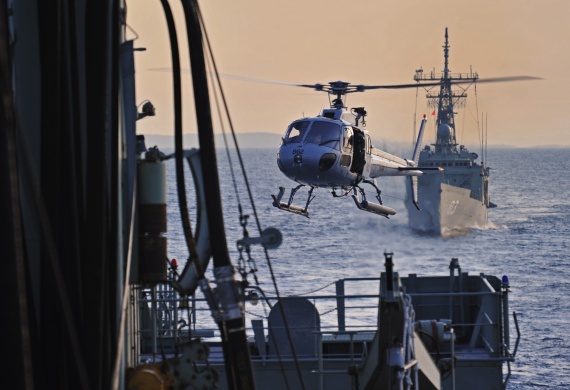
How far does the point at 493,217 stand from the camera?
398 ft

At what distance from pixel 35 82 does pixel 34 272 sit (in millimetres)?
1065

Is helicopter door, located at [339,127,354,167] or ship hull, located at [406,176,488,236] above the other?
helicopter door, located at [339,127,354,167]

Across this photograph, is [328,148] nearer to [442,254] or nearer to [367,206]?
[367,206]

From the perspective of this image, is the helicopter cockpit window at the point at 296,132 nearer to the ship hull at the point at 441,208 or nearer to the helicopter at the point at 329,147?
the helicopter at the point at 329,147

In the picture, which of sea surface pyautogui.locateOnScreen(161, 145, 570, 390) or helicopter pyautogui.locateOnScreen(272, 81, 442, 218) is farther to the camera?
sea surface pyautogui.locateOnScreen(161, 145, 570, 390)

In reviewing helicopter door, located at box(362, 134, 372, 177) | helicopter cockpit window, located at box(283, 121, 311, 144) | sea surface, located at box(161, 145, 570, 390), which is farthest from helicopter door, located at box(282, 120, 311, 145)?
sea surface, located at box(161, 145, 570, 390)

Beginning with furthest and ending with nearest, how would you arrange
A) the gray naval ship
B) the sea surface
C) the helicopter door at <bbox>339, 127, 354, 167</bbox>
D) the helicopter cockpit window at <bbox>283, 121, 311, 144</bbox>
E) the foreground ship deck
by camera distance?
the gray naval ship, the sea surface, the helicopter door at <bbox>339, 127, 354, 167</bbox>, the helicopter cockpit window at <bbox>283, 121, 311, 144</bbox>, the foreground ship deck

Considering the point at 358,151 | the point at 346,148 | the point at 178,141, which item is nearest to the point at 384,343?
the point at 178,141

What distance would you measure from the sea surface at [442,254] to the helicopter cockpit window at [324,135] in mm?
9001

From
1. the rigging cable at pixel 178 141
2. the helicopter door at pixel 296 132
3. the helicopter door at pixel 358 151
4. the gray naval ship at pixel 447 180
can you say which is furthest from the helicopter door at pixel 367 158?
the gray naval ship at pixel 447 180

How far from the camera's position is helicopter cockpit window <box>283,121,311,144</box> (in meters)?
29.2

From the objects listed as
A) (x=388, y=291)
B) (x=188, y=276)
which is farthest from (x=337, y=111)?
(x=188, y=276)

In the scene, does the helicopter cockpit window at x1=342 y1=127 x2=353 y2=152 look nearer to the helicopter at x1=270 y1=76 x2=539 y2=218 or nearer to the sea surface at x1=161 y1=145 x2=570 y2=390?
the helicopter at x1=270 y1=76 x2=539 y2=218

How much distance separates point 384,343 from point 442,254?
77.3 metres
